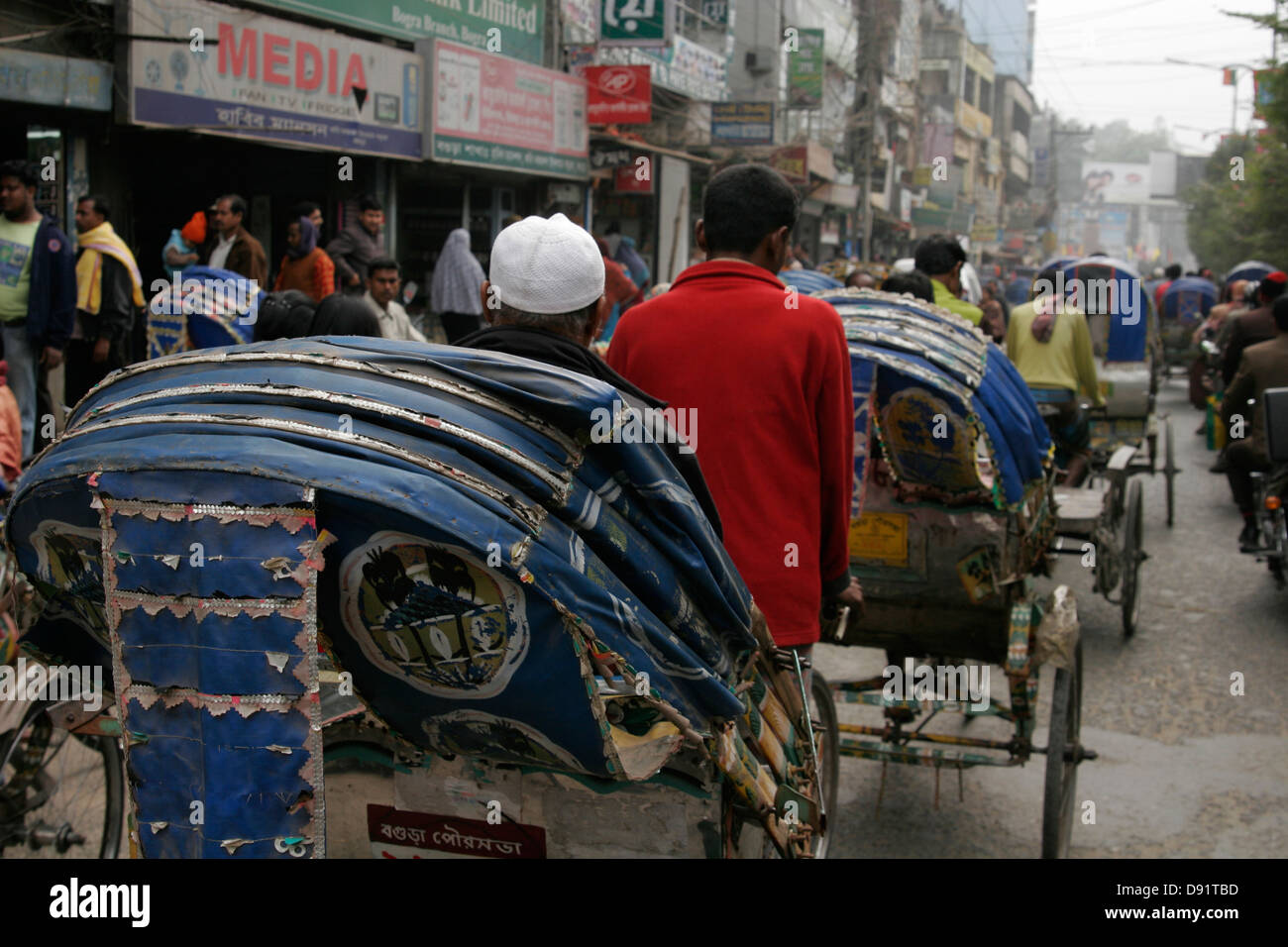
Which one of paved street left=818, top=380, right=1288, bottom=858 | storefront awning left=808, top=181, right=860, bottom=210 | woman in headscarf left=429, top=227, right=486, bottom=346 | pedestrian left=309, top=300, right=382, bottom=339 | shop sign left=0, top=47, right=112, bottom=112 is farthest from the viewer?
storefront awning left=808, top=181, right=860, bottom=210

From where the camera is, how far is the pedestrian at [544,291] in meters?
2.36

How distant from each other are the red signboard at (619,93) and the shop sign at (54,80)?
8.51 meters

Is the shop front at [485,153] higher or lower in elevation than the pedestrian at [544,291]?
higher

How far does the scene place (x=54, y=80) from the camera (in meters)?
9.36

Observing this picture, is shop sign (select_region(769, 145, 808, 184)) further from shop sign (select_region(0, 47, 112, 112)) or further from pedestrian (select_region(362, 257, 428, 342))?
pedestrian (select_region(362, 257, 428, 342))

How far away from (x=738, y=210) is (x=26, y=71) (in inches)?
316

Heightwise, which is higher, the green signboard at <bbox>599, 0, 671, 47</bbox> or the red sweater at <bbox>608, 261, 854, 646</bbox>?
the green signboard at <bbox>599, 0, 671, 47</bbox>

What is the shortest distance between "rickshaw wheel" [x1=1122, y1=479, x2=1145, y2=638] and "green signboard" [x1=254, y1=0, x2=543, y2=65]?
8921 mm

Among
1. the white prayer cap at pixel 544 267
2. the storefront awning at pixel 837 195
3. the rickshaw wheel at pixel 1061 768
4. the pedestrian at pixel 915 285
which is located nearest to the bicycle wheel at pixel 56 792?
the white prayer cap at pixel 544 267

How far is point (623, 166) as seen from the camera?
1847 cm

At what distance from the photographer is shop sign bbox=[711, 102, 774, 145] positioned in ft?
70.4

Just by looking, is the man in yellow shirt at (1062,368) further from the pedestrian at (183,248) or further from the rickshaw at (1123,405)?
the pedestrian at (183,248)

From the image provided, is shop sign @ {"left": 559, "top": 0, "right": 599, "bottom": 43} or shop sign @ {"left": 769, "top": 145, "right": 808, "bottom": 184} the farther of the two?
shop sign @ {"left": 769, "top": 145, "right": 808, "bottom": 184}

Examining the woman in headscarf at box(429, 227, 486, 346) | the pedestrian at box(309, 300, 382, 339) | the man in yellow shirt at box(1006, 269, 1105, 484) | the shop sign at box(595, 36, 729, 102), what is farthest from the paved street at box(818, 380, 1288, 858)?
the shop sign at box(595, 36, 729, 102)
